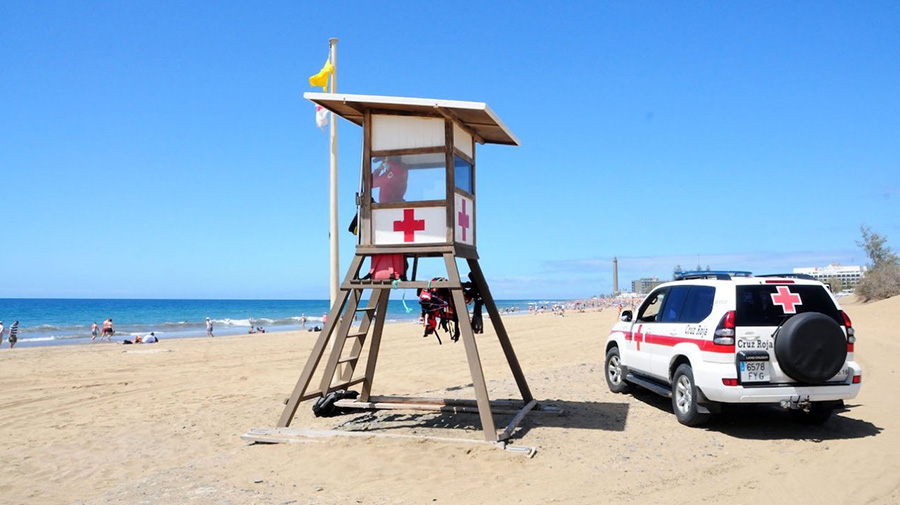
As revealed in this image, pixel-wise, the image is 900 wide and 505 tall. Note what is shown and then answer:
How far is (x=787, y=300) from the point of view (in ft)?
24.6

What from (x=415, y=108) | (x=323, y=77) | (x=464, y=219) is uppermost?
(x=323, y=77)

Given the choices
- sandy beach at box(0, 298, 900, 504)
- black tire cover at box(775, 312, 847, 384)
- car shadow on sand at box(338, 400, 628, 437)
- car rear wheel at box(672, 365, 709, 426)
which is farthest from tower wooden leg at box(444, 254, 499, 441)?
black tire cover at box(775, 312, 847, 384)

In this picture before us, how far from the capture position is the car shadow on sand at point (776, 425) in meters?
7.62

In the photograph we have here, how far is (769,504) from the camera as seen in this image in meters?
5.22

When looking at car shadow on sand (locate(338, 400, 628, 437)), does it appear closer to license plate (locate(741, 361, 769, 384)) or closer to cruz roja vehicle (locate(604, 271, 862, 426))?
cruz roja vehicle (locate(604, 271, 862, 426))

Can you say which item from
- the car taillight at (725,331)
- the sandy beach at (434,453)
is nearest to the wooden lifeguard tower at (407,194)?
the sandy beach at (434,453)

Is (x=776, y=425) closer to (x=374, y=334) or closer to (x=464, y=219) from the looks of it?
(x=464, y=219)

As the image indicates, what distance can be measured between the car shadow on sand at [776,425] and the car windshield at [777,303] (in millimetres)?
1401

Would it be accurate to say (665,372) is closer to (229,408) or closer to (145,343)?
(229,408)

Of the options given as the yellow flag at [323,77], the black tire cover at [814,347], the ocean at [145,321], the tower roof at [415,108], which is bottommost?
the ocean at [145,321]

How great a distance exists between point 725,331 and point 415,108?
177 inches

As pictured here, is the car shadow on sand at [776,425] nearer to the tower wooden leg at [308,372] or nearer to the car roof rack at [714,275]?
the car roof rack at [714,275]

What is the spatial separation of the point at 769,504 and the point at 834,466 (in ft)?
5.40

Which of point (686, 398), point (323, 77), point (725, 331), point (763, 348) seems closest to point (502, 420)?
point (686, 398)
